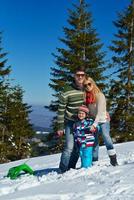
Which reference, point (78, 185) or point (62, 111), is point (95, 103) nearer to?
point (62, 111)

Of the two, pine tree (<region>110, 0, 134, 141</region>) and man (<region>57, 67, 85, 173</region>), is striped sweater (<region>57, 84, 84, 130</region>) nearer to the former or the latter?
man (<region>57, 67, 85, 173</region>)

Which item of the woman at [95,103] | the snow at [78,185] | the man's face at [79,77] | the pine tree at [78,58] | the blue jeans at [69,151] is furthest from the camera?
the pine tree at [78,58]

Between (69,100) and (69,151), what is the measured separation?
108 cm

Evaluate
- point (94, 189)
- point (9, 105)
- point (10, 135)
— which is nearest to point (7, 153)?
point (10, 135)

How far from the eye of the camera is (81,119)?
8.89 meters

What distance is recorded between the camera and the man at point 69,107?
8.73 metres

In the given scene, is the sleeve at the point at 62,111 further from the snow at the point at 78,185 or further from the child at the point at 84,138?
the snow at the point at 78,185

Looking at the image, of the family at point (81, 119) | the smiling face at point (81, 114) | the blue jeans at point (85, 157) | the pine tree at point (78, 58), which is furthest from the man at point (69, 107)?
the pine tree at point (78, 58)

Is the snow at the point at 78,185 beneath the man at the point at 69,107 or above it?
beneath

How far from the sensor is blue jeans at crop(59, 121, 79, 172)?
29.4ft

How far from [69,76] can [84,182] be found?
24067 millimetres

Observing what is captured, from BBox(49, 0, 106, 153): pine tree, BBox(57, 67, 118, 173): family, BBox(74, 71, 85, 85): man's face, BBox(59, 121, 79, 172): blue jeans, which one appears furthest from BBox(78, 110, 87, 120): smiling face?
BBox(49, 0, 106, 153): pine tree

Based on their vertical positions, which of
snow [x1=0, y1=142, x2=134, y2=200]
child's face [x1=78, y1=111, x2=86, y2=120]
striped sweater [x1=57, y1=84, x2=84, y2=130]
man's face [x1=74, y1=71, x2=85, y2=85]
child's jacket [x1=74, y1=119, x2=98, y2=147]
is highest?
man's face [x1=74, y1=71, x2=85, y2=85]

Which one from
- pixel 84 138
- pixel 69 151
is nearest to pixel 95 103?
pixel 84 138
